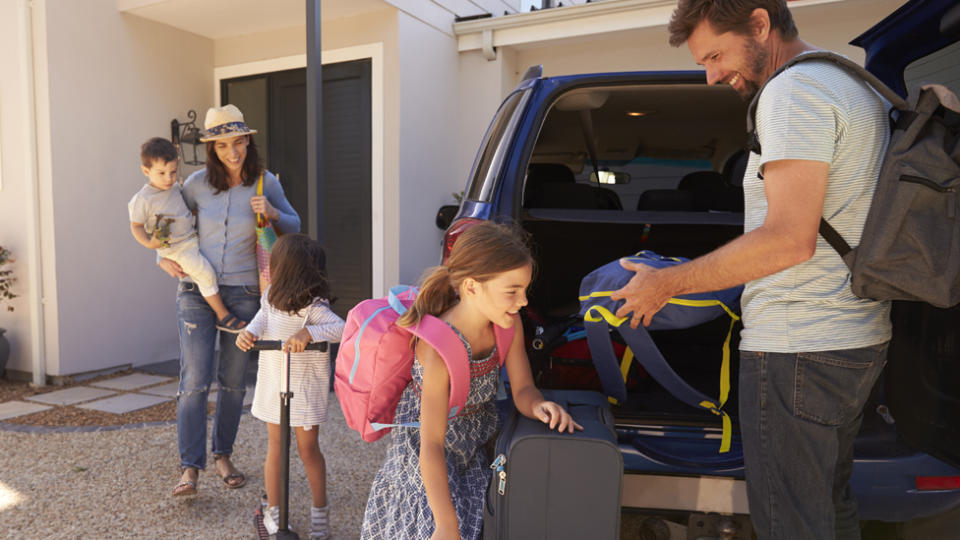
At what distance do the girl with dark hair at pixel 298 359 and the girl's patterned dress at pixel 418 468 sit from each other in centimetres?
62

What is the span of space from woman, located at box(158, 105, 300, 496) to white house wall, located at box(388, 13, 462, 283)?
10.0 ft

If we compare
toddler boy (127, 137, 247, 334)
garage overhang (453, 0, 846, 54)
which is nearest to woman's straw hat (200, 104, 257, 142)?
toddler boy (127, 137, 247, 334)

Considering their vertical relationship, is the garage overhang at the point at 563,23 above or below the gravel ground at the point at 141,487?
above

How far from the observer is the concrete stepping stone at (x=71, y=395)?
4.93 meters

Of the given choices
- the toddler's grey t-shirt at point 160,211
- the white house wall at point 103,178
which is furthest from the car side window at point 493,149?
the white house wall at point 103,178

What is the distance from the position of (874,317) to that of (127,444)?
402 centimetres

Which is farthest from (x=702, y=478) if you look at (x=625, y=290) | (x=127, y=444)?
(x=127, y=444)

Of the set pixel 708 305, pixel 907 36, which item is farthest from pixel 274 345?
pixel 907 36

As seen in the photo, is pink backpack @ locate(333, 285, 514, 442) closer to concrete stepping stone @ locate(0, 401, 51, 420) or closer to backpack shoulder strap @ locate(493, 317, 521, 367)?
backpack shoulder strap @ locate(493, 317, 521, 367)

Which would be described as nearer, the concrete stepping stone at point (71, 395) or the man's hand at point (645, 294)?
the man's hand at point (645, 294)

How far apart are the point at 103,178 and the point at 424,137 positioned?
9.26 ft

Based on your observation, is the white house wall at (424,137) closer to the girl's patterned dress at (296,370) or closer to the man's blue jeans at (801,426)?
the girl's patterned dress at (296,370)

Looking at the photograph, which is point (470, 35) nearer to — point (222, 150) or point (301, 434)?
point (222, 150)

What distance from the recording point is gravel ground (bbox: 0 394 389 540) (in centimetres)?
290
